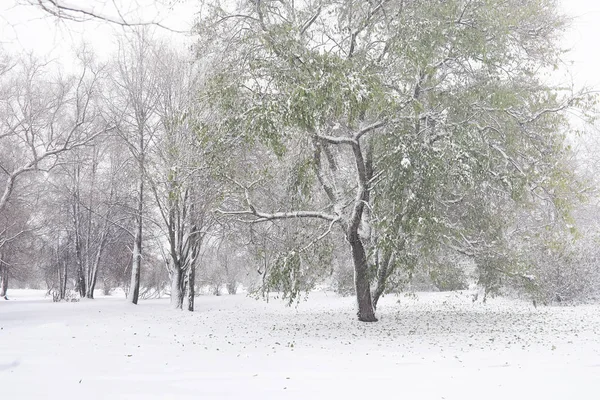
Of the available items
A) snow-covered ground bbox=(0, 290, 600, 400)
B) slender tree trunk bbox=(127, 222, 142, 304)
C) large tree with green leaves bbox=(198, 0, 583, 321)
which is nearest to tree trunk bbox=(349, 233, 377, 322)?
large tree with green leaves bbox=(198, 0, 583, 321)

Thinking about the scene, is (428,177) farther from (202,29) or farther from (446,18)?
(202,29)

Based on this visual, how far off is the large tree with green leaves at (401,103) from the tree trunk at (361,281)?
29mm

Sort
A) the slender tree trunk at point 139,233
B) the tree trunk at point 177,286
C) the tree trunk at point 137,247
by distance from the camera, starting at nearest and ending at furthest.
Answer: the tree trunk at point 177,286 → the slender tree trunk at point 139,233 → the tree trunk at point 137,247

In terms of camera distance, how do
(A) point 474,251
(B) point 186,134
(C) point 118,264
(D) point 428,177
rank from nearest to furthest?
(D) point 428,177
(A) point 474,251
(B) point 186,134
(C) point 118,264

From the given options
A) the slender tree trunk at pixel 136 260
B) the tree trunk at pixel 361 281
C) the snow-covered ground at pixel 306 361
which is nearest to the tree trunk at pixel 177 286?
the slender tree trunk at pixel 136 260

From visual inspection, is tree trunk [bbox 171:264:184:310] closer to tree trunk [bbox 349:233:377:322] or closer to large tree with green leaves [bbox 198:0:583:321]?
large tree with green leaves [bbox 198:0:583:321]

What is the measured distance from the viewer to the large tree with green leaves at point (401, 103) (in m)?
8.07

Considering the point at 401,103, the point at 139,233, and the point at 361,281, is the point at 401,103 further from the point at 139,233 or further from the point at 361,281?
the point at 139,233

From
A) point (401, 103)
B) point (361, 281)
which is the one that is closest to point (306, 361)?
point (361, 281)

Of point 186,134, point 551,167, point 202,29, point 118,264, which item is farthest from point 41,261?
point 551,167

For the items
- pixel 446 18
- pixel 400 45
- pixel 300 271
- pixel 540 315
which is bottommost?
pixel 540 315

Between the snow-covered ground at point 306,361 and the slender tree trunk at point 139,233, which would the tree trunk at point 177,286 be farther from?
the snow-covered ground at point 306,361

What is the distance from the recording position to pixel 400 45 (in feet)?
26.9

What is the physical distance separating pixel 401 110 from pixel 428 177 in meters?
1.79
